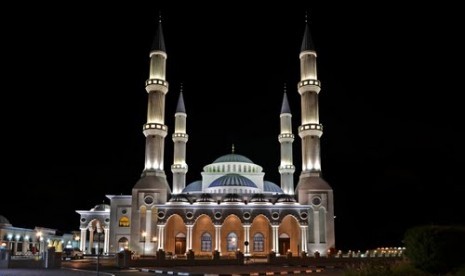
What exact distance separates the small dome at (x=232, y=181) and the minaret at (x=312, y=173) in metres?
7.44

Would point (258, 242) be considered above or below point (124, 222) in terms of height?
below

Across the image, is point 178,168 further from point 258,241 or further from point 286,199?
point 286,199

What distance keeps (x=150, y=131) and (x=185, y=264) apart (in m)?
23.0

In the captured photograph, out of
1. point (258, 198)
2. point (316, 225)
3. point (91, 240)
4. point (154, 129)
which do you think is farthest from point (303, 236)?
point (91, 240)

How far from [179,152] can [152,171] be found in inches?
452

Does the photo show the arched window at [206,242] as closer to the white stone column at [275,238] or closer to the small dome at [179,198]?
the small dome at [179,198]

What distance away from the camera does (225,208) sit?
49938 millimetres

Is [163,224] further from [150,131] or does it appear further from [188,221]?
[150,131]

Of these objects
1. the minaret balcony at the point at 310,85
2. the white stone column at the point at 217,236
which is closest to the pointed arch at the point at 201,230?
the white stone column at the point at 217,236

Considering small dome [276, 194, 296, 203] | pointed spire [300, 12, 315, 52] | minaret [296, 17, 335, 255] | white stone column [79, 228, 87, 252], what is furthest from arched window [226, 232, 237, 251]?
pointed spire [300, 12, 315, 52]

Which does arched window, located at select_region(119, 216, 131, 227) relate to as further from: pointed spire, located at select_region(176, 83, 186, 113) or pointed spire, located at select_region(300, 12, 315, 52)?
pointed spire, located at select_region(300, 12, 315, 52)

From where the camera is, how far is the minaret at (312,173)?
159 feet

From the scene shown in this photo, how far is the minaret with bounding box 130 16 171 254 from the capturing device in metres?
49.4

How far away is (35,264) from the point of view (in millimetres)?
27859
